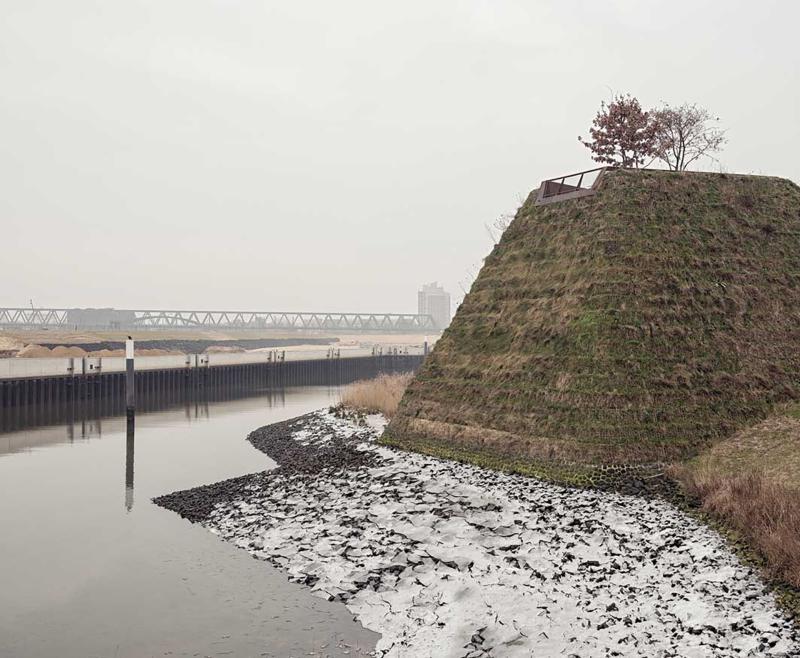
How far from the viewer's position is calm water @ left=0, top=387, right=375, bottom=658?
11.9m

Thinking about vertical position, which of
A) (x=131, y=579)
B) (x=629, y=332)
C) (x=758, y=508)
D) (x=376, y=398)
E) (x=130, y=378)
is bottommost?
(x=131, y=579)

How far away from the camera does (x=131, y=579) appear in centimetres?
1473

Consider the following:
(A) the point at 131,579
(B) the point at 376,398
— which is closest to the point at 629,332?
(A) the point at 131,579

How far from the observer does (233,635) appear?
12.1 m

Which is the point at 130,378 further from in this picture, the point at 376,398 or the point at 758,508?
the point at 758,508

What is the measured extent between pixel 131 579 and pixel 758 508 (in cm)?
1303

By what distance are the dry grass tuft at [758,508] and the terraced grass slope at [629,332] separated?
2105mm

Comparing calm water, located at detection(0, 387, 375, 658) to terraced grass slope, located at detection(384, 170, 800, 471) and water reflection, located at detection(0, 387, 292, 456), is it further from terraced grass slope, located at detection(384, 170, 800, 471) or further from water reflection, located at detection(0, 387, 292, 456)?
terraced grass slope, located at detection(384, 170, 800, 471)

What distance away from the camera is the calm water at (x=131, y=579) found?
1189 centimetres

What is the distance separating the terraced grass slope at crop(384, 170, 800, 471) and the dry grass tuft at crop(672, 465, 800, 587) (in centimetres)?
211

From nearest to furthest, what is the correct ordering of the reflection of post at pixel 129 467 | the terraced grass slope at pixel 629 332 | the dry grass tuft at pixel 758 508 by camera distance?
the dry grass tuft at pixel 758 508
the terraced grass slope at pixel 629 332
the reflection of post at pixel 129 467

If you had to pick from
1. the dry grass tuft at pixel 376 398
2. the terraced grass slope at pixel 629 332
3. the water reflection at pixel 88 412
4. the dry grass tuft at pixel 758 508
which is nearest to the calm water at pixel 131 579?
the water reflection at pixel 88 412

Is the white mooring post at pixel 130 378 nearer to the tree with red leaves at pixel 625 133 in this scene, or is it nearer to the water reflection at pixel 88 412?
the water reflection at pixel 88 412

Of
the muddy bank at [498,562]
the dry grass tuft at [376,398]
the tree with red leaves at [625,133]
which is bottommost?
the muddy bank at [498,562]
